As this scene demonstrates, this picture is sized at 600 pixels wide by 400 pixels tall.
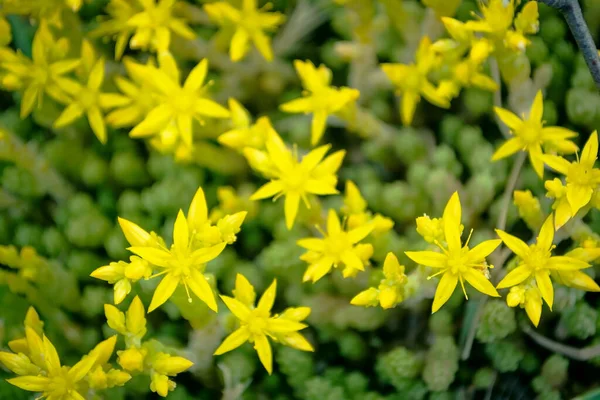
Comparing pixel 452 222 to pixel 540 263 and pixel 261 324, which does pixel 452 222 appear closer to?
pixel 540 263

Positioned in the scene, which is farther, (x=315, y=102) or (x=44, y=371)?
(x=315, y=102)

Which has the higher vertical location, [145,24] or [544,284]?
[145,24]

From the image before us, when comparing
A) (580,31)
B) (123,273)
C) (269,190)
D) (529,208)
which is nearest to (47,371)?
(123,273)

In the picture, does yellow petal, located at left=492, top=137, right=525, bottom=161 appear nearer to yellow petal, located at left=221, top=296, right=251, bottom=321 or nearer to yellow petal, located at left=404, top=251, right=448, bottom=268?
yellow petal, located at left=404, top=251, right=448, bottom=268

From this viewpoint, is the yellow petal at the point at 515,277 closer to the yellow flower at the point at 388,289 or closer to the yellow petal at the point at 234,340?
the yellow flower at the point at 388,289

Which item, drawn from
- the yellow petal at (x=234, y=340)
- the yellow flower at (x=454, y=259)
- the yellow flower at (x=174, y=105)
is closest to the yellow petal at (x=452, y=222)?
the yellow flower at (x=454, y=259)

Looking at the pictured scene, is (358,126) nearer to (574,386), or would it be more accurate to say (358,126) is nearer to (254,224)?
(254,224)
